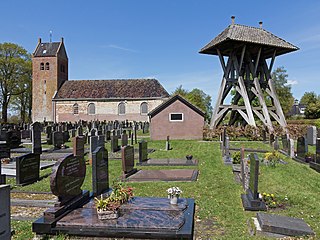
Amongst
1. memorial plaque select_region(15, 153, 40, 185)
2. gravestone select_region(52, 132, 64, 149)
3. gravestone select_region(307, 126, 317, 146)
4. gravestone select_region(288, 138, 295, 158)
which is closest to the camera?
memorial plaque select_region(15, 153, 40, 185)

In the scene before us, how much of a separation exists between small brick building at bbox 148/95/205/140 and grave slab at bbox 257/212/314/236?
1930 centimetres

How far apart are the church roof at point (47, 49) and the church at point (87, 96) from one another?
0.20m

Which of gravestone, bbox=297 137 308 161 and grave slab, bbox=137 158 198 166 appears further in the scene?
gravestone, bbox=297 137 308 161

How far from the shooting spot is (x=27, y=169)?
1020cm

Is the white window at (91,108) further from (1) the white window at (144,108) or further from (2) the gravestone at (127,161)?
(2) the gravestone at (127,161)

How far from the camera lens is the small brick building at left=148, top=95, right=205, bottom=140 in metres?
25.2

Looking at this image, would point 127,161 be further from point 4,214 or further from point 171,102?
point 171,102

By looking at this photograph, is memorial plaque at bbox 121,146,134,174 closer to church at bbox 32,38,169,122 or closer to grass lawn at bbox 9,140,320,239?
grass lawn at bbox 9,140,320,239

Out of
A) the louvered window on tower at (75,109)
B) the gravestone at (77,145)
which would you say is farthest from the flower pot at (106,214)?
the louvered window on tower at (75,109)

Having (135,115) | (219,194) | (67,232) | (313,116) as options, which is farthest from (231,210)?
(313,116)

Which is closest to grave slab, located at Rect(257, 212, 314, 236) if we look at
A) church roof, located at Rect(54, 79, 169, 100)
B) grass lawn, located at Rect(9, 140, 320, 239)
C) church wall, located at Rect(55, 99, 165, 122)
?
grass lawn, located at Rect(9, 140, 320, 239)

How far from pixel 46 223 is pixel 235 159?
9.05 metres

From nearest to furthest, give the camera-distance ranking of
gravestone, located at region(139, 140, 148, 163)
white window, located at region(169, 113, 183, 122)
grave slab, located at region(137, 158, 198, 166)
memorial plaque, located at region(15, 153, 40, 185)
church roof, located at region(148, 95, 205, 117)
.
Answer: memorial plaque, located at region(15, 153, 40, 185) → grave slab, located at region(137, 158, 198, 166) → gravestone, located at region(139, 140, 148, 163) → church roof, located at region(148, 95, 205, 117) → white window, located at region(169, 113, 183, 122)

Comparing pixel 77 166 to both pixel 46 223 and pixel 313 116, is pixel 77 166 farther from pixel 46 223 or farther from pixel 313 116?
pixel 313 116
